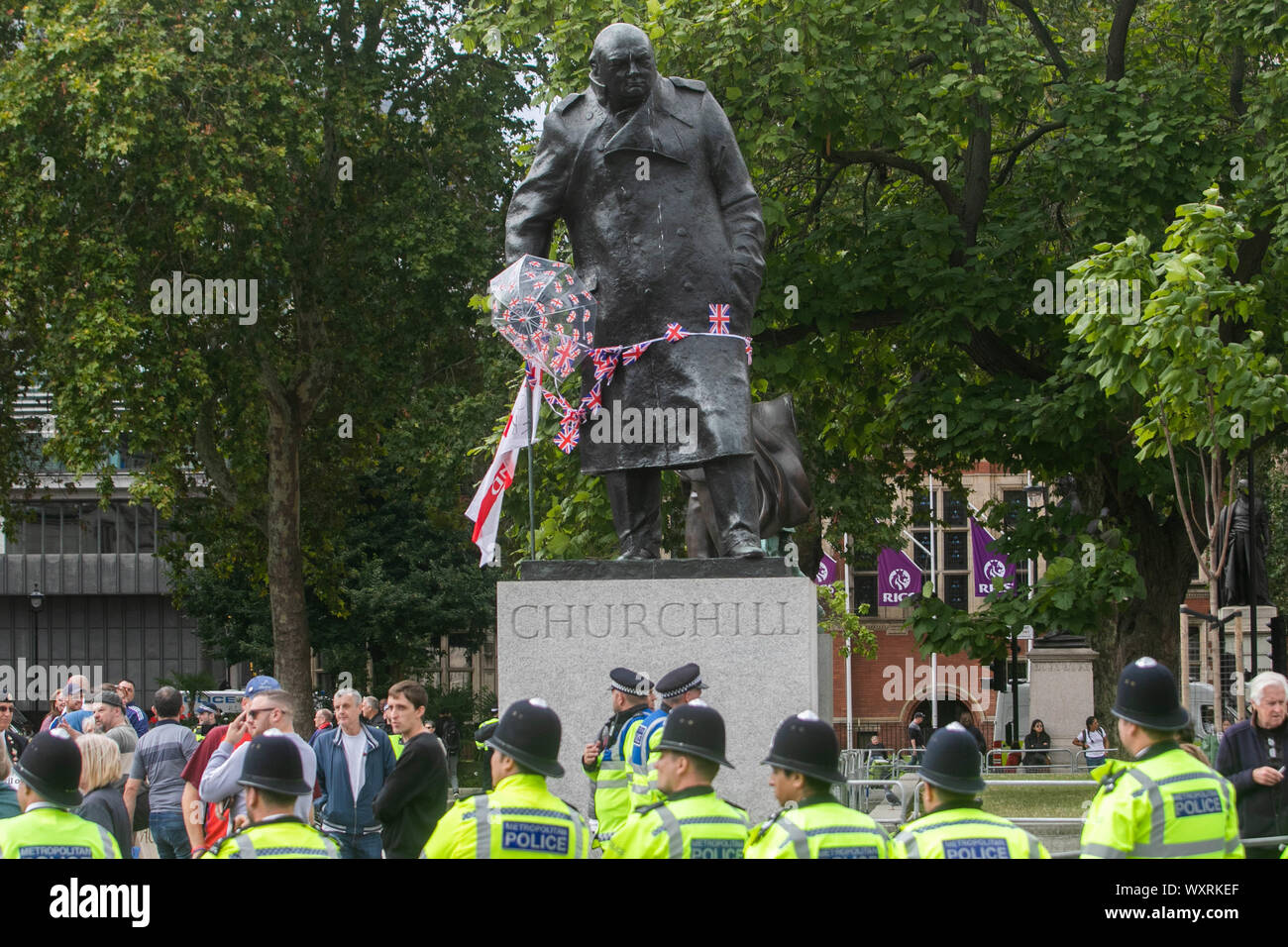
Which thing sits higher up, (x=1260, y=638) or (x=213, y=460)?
(x=213, y=460)

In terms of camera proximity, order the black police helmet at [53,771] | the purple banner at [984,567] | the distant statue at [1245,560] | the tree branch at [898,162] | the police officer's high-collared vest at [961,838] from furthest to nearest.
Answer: the purple banner at [984,567], the tree branch at [898,162], the distant statue at [1245,560], the black police helmet at [53,771], the police officer's high-collared vest at [961,838]

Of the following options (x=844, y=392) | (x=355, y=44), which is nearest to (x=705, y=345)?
(x=844, y=392)

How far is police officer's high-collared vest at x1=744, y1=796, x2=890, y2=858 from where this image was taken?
17.0 ft

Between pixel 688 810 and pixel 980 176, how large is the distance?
17.9 meters

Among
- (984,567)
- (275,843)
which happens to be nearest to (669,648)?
(275,843)

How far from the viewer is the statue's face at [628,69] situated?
10.2 meters

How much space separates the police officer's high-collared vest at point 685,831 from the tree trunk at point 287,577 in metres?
26.6

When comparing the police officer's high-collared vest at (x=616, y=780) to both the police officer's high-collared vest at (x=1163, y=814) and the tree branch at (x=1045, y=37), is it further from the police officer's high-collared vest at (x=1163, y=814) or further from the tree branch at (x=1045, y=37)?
the tree branch at (x=1045, y=37)

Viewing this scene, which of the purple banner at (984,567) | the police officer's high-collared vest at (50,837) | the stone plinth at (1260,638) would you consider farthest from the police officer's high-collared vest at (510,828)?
the purple banner at (984,567)

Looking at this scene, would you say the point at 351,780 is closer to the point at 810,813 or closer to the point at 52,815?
the point at 52,815

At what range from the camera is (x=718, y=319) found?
10.2m

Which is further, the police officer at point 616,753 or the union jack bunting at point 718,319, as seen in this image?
the union jack bunting at point 718,319

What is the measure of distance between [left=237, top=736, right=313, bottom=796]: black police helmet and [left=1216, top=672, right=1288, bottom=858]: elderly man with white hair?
18.3 feet

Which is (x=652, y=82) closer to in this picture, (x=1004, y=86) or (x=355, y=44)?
(x=1004, y=86)
